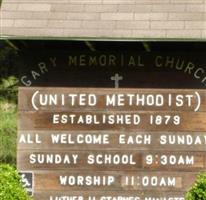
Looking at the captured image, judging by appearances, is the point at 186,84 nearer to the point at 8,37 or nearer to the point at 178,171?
the point at 178,171

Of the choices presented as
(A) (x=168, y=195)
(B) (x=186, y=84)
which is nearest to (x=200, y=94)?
(B) (x=186, y=84)

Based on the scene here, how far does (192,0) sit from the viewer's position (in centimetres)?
1183

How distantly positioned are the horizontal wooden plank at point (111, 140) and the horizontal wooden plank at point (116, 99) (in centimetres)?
32

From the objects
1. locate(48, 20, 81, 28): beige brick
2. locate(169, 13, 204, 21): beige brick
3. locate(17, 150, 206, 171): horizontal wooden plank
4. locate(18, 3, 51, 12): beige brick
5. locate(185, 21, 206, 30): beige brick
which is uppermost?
locate(18, 3, 51, 12): beige brick

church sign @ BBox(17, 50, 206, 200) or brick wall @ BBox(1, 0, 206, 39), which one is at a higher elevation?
brick wall @ BBox(1, 0, 206, 39)

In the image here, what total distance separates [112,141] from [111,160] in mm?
245

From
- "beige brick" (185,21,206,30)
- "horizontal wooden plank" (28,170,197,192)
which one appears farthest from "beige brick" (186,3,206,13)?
"horizontal wooden plank" (28,170,197,192)

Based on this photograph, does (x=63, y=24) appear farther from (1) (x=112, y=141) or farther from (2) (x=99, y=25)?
(1) (x=112, y=141)

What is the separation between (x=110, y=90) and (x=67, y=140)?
84 cm

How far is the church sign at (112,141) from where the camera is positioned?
35.2 feet

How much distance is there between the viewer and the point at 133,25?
37.3ft

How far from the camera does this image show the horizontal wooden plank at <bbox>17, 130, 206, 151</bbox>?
10742 mm

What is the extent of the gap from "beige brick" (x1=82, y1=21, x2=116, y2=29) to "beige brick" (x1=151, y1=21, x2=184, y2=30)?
1.80 feet

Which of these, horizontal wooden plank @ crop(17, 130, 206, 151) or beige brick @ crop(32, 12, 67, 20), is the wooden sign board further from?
beige brick @ crop(32, 12, 67, 20)
